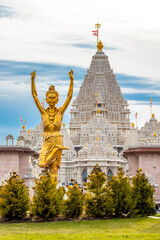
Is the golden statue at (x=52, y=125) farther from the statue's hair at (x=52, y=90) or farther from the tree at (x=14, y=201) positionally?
the tree at (x=14, y=201)

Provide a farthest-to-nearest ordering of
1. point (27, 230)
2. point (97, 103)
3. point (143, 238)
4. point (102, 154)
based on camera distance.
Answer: point (97, 103) → point (102, 154) → point (27, 230) → point (143, 238)

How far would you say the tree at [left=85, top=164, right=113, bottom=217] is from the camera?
→ 41.5m

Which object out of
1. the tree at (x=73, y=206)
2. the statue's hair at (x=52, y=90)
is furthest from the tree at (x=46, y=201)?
the statue's hair at (x=52, y=90)

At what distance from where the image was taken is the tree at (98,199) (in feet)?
136

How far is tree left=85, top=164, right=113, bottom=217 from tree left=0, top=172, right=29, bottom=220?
129 inches

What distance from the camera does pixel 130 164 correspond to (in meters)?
73.1

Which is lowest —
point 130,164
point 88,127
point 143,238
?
point 143,238

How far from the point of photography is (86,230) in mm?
37156

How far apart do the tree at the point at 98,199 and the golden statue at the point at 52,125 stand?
5.53 metres

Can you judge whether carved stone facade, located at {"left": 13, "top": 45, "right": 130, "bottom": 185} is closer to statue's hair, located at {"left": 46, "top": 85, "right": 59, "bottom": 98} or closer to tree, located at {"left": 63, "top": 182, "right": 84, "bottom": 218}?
statue's hair, located at {"left": 46, "top": 85, "right": 59, "bottom": 98}

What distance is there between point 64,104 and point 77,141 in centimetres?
8803

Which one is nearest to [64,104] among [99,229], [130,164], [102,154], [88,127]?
[99,229]

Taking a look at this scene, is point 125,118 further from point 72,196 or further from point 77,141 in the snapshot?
point 72,196

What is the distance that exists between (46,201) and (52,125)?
8225 mm
